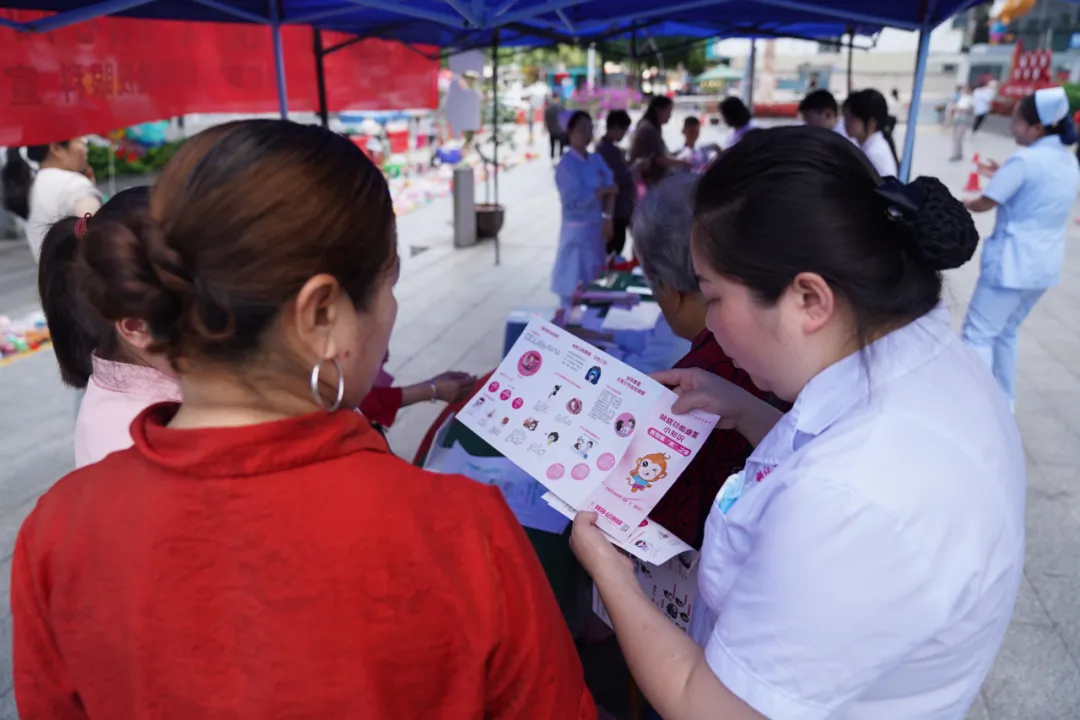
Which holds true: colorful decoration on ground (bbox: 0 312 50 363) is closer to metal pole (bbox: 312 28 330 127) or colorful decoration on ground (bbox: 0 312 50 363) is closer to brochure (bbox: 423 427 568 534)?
metal pole (bbox: 312 28 330 127)

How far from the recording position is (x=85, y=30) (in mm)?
3111

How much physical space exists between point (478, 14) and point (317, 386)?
8.79ft

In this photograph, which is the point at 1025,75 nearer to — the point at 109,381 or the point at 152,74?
the point at 152,74

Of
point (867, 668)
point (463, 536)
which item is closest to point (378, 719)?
point (463, 536)

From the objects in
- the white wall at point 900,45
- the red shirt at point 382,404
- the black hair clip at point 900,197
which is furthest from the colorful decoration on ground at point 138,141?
the white wall at point 900,45

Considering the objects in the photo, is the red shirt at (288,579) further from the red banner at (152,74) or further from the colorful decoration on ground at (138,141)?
the colorful decoration on ground at (138,141)

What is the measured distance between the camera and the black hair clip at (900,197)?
80 centimetres

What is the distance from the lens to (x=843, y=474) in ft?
2.40

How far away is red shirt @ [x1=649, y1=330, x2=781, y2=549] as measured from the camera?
53.1 inches

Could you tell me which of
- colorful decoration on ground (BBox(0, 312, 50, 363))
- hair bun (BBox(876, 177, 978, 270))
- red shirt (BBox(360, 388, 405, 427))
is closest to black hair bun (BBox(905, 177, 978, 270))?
hair bun (BBox(876, 177, 978, 270))

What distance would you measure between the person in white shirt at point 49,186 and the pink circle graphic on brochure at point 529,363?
2297 mm

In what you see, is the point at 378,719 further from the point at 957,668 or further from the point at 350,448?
the point at 957,668

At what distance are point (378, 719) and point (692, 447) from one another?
66cm

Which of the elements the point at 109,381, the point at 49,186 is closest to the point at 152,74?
the point at 49,186
